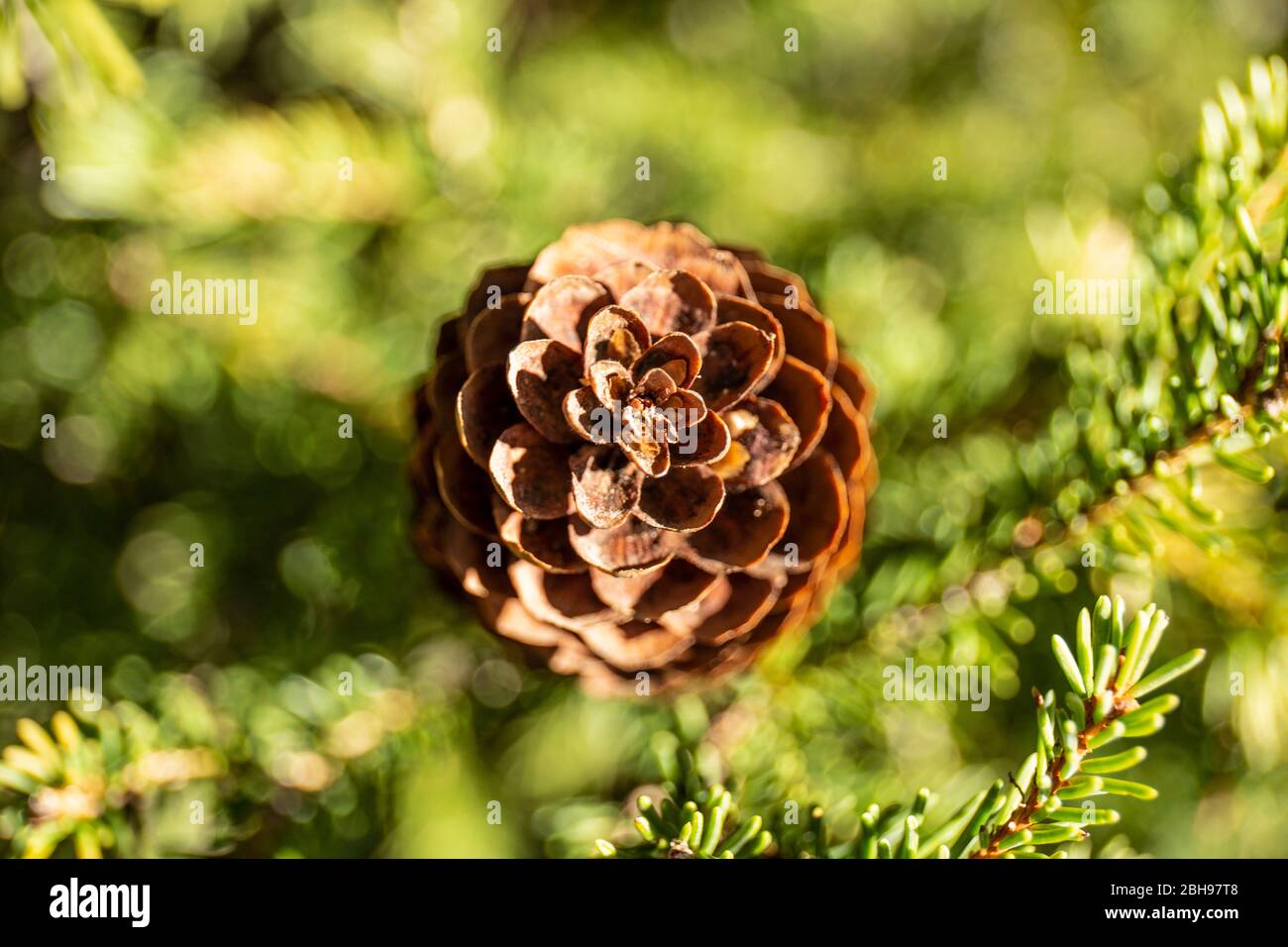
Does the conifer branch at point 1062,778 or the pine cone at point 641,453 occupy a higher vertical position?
the pine cone at point 641,453

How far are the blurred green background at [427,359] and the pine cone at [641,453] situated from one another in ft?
0.41

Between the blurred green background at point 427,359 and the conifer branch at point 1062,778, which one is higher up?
the blurred green background at point 427,359

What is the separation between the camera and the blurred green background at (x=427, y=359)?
2.39 feet

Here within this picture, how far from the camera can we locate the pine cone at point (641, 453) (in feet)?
1.83

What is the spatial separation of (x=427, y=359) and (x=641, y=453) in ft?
1.40

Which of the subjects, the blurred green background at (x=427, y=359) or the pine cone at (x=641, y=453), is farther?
the blurred green background at (x=427, y=359)

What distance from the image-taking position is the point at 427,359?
2.93 ft

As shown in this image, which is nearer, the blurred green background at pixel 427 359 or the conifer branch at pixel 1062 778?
the conifer branch at pixel 1062 778

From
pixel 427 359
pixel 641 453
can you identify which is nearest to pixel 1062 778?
pixel 641 453

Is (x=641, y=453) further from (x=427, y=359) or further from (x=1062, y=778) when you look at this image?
(x=427, y=359)
